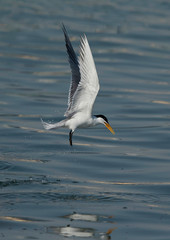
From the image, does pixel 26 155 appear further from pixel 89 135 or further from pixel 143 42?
pixel 143 42

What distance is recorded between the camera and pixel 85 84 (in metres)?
9.66

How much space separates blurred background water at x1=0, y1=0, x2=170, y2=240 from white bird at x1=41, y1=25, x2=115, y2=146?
0.94m

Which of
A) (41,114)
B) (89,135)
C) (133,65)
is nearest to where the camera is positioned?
(89,135)

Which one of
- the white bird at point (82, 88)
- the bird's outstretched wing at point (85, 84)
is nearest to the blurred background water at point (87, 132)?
the white bird at point (82, 88)

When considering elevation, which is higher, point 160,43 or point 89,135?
point 160,43

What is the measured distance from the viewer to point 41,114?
14.5 metres

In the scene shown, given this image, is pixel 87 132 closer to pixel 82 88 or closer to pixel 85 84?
pixel 82 88

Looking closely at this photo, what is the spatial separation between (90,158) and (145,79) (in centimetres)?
681

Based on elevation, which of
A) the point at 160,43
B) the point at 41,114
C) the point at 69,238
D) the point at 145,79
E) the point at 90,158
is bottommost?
the point at 69,238

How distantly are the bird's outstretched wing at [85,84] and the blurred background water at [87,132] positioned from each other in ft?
3.91

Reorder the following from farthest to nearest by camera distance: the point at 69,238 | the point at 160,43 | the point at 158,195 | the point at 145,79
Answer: the point at 160,43
the point at 145,79
the point at 158,195
the point at 69,238

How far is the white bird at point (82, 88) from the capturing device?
945cm

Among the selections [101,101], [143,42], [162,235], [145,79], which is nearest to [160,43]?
[143,42]

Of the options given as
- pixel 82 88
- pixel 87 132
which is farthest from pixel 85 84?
pixel 87 132
